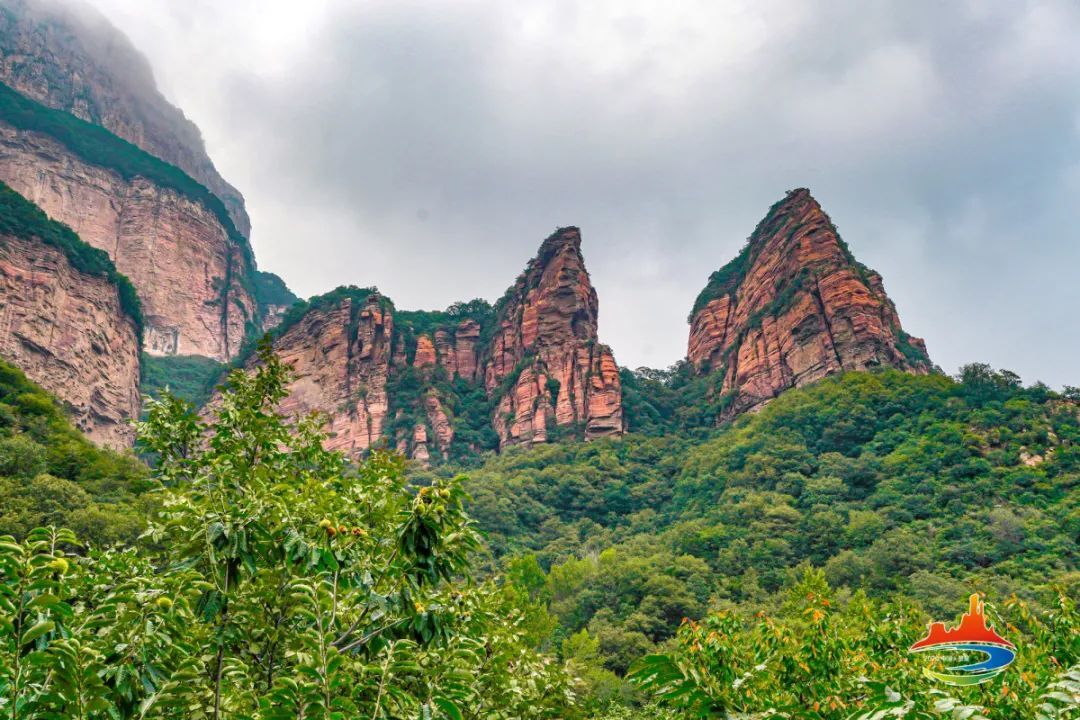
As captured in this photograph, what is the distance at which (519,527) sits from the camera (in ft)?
200

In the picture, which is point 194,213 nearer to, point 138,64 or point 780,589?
point 138,64

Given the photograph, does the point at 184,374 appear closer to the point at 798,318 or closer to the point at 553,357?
the point at 553,357

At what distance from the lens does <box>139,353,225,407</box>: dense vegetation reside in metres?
94.7

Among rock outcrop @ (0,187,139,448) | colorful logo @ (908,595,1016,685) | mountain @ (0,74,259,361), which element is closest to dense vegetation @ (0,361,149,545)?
rock outcrop @ (0,187,139,448)

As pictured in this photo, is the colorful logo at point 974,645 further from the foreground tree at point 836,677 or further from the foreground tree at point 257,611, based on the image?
the foreground tree at point 257,611

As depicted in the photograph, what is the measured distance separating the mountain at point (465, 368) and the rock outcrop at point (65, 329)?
2277 cm

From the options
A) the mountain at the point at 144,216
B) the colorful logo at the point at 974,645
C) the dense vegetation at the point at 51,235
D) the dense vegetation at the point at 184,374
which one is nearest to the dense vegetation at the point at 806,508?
the colorful logo at the point at 974,645

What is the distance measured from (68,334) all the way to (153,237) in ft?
228

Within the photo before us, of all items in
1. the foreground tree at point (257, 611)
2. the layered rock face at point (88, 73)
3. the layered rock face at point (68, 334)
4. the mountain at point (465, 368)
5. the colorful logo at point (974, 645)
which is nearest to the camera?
the colorful logo at point (974, 645)

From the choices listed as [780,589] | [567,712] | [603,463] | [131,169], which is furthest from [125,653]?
[131,169]

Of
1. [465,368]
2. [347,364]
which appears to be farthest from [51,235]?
[465,368]

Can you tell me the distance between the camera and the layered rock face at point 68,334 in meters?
50.3

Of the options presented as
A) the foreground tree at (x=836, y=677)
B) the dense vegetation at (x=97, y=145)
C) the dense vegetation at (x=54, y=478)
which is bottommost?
the foreground tree at (x=836, y=677)

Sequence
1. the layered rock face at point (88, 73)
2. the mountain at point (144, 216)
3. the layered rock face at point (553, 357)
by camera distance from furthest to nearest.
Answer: the layered rock face at point (88, 73), the mountain at point (144, 216), the layered rock face at point (553, 357)
